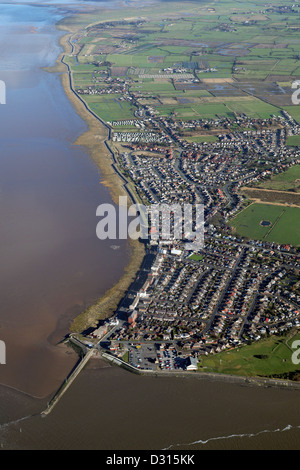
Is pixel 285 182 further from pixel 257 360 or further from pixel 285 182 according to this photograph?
pixel 257 360

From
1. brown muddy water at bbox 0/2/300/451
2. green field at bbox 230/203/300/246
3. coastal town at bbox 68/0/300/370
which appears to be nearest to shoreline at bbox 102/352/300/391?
brown muddy water at bbox 0/2/300/451

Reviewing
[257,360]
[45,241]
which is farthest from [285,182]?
[257,360]

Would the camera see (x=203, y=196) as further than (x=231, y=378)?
Yes

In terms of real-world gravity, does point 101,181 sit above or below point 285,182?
above

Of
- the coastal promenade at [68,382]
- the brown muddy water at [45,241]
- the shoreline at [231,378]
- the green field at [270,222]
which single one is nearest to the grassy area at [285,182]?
the green field at [270,222]

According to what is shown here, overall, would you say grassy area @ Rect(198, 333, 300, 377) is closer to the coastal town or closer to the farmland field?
the coastal town

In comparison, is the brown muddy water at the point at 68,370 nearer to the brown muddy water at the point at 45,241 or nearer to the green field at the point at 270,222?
the brown muddy water at the point at 45,241
